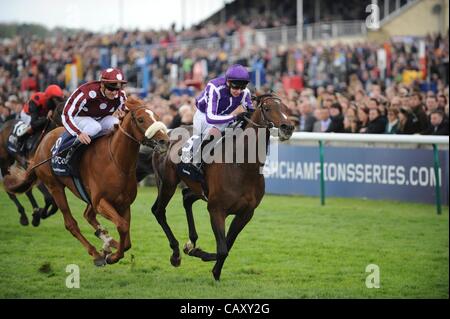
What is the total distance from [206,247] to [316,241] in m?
1.35

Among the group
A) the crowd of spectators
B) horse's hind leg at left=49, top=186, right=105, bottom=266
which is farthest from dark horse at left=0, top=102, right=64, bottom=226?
the crowd of spectators

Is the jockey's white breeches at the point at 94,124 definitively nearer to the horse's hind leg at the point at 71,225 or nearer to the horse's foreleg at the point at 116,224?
the horse's foreleg at the point at 116,224

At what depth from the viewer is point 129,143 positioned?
7867mm

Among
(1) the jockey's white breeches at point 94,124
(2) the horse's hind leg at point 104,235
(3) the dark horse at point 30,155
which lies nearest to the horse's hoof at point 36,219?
(3) the dark horse at point 30,155

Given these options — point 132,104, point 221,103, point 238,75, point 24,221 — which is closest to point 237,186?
point 221,103

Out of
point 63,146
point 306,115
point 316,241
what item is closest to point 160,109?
point 306,115

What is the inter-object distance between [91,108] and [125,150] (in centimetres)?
65

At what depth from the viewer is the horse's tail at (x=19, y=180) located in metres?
9.29

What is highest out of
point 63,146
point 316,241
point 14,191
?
point 63,146

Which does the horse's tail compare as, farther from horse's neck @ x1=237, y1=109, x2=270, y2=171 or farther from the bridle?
the bridle

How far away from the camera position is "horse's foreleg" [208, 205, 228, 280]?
7.62m

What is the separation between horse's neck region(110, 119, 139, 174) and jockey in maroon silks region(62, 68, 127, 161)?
9.9 inches

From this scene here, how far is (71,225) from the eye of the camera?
27.9 ft
